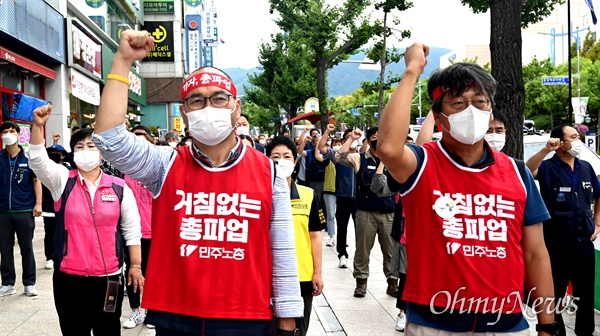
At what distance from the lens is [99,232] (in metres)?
4.83

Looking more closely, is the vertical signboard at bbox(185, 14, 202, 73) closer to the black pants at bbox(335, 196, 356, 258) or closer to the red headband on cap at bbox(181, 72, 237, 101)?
the black pants at bbox(335, 196, 356, 258)

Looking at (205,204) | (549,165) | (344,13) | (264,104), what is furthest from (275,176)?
(264,104)

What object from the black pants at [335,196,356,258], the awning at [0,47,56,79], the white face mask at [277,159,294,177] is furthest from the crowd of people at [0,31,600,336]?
the awning at [0,47,56,79]

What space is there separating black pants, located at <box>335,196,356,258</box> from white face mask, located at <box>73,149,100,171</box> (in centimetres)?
587

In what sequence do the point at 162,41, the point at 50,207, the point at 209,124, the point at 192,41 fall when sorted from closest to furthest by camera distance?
1. the point at 209,124
2. the point at 50,207
3. the point at 162,41
4. the point at 192,41

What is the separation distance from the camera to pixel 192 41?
149ft

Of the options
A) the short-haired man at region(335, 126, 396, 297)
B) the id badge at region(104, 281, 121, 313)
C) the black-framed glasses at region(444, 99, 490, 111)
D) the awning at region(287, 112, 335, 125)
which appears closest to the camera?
the black-framed glasses at region(444, 99, 490, 111)

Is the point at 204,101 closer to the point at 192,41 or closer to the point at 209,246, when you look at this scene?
the point at 209,246

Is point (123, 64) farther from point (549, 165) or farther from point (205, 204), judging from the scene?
point (549, 165)

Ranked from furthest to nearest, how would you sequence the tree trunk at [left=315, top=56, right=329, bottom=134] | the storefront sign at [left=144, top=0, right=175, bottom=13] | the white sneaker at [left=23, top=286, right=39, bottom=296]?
the storefront sign at [left=144, top=0, right=175, bottom=13], the tree trunk at [left=315, top=56, right=329, bottom=134], the white sneaker at [left=23, top=286, right=39, bottom=296]

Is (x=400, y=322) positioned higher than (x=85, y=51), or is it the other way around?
(x=85, y=51)

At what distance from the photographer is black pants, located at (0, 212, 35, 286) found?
27.0ft

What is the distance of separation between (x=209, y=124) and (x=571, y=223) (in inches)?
178

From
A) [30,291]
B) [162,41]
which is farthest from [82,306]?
[162,41]
